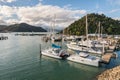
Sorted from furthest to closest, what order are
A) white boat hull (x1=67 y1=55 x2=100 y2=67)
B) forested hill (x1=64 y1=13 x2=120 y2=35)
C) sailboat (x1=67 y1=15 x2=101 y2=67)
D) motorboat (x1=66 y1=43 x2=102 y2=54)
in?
A: forested hill (x1=64 y1=13 x2=120 y2=35), motorboat (x1=66 y1=43 x2=102 y2=54), sailboat (x1=67 y1=15 x2=101 y2=67), white boat hull (x1=67 y1=55 x2=100 y2=67)

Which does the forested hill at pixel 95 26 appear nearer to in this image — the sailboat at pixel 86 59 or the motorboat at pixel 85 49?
the motorboat at pixel 85 49

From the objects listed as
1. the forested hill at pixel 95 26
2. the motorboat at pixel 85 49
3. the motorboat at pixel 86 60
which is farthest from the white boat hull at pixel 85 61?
the forested hill at pixel 95 26

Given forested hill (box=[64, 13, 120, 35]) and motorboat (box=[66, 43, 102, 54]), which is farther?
forested hill (box=[64, 13, 120, 35])

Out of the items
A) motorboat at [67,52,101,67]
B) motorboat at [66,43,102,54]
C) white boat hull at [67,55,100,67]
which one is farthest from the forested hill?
motorboat at [67,52,101,67]

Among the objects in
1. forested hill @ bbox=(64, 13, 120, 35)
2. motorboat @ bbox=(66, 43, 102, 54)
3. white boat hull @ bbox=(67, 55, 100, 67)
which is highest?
forested hill @ bbox=(64, 13, 120, 35)

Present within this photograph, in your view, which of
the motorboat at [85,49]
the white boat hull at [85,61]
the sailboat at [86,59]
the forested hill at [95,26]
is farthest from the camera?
the forested hill at [95,26]

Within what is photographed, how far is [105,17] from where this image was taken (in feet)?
499

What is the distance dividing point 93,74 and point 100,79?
4.66 metres

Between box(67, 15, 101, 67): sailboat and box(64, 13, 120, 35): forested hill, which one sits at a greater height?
box(64, 13, 120, 35): forested hill

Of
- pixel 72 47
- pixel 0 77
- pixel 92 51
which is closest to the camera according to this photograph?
pixel 0 77

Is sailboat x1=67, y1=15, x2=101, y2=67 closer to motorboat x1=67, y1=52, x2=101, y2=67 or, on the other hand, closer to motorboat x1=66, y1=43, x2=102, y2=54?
motorboat x1=67, y1=52, x2=101, y2=67

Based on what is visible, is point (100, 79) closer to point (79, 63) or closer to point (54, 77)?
point (54, 77)

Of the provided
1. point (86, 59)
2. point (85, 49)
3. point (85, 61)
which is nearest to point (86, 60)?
point (86, 59)

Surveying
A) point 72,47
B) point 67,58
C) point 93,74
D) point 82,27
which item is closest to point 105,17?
point 82,27
